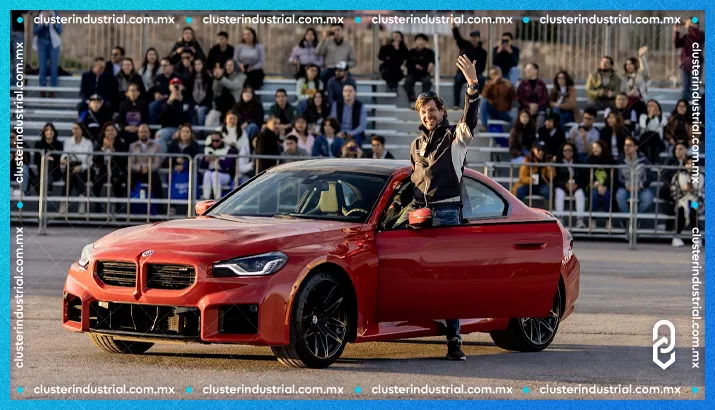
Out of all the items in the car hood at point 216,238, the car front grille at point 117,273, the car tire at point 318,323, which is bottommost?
the car tire at point 318,323

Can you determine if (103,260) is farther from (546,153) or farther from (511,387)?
(546,153)

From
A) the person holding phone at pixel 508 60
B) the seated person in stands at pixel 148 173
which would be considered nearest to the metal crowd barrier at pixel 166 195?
the seated person in stands at pixel 148 173

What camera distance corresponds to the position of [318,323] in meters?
10.2

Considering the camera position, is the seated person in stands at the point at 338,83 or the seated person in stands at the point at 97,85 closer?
the seated person in stands at the point at 338,83

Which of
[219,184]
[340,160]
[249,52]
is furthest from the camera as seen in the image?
[249,52]

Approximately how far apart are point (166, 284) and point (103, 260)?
55cm

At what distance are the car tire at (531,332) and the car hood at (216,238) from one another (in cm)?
193

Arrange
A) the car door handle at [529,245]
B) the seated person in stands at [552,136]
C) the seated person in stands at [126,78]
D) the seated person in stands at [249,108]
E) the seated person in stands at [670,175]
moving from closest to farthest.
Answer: the car door handle at [529,245] < the seated person in stands at [670,175] < the seated person in stands at [552,136] < the seated person in stands at [249,108] < the seated person in stands at [126,78]

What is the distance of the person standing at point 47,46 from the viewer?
25859mm

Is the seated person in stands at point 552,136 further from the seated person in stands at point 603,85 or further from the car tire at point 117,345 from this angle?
the car tire at point 117,345

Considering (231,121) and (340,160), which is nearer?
(340,160)

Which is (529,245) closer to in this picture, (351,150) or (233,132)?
Result: (351,150)

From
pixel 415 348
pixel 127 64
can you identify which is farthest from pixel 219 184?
pixel 415 348

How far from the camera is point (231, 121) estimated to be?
23.5 metres
